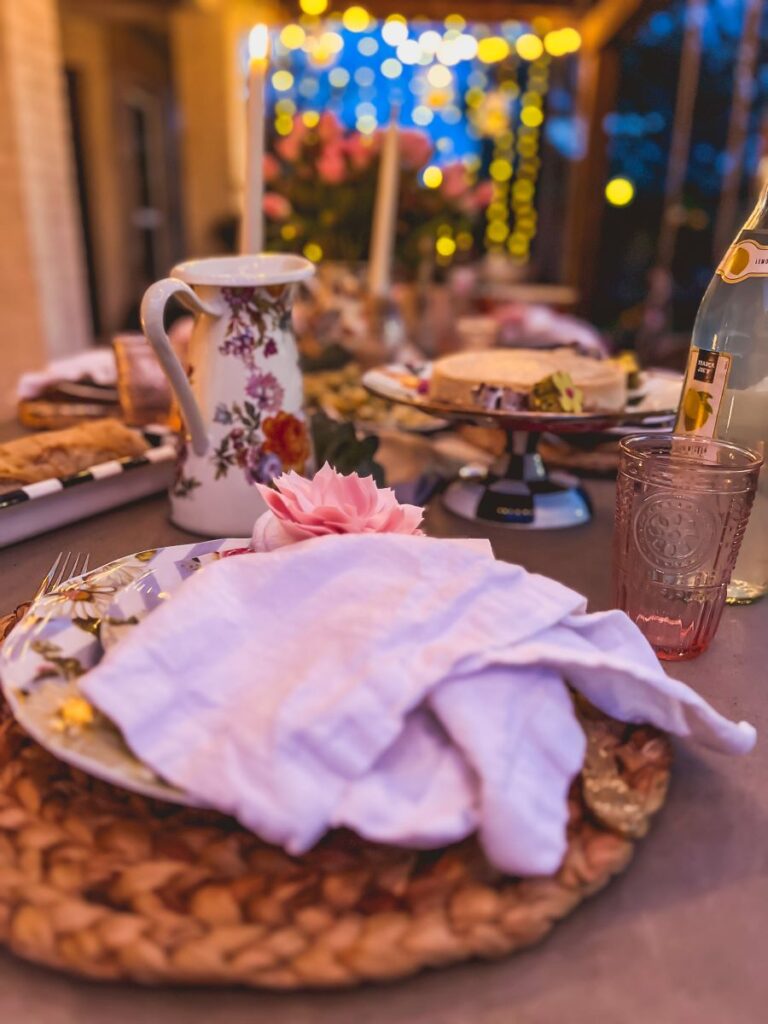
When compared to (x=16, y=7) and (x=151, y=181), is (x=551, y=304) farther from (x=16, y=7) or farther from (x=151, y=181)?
(x=151, y=181)

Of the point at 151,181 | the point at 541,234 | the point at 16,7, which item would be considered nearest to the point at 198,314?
the point at 16,7

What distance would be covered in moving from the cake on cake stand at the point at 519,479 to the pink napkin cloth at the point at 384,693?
1.09 ft

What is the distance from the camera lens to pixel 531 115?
4535 millimetres

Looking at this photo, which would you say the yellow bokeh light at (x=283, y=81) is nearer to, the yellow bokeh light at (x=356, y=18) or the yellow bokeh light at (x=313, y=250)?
the yellow bokeh light at (x=356, y=18)

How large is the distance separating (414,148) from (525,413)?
3.19ft

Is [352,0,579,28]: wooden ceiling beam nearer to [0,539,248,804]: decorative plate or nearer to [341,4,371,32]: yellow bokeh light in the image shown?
[341,4,371,32]: yellow bokeh light

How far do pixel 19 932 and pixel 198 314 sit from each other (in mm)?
464

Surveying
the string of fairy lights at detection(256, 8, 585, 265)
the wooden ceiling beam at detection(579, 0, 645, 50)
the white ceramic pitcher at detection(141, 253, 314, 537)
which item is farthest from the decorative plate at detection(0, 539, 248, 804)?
the string of fairy lights at detection(256, 8, 585, 265)

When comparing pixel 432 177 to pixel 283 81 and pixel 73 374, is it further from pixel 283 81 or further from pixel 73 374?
pixel 283 81

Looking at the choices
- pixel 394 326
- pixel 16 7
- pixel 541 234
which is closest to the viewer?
pixel 394 326

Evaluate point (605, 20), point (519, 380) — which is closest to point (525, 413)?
point (519, 380)

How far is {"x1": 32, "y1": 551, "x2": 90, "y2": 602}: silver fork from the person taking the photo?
548mm

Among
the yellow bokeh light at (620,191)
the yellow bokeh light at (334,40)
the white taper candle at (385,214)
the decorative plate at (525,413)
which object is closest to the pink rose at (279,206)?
the white taper candle at (385,214)

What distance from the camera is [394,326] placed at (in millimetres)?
1329
